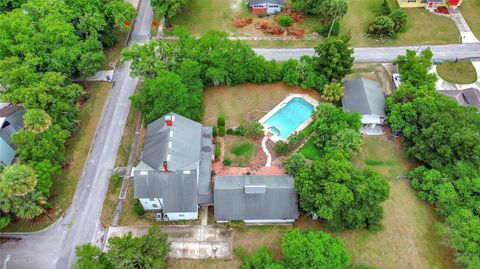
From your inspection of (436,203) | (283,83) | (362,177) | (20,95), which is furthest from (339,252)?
(20,95)

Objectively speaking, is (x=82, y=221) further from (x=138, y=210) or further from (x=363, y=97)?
(x=363, y=97)

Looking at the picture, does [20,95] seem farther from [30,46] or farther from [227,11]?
[227,11]

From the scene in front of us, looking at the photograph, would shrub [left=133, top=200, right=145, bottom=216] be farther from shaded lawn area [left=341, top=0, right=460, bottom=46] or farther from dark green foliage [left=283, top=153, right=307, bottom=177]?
shaded lawn area [left=341, top=0, right=460, bottom=46]

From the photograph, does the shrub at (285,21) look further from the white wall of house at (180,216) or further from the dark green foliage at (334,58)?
the white wall of house at (180,216)

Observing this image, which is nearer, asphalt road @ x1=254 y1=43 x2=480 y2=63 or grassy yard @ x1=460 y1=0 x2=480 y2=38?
asphalt road @ x1=254 y1=43 x2=480 y2=63

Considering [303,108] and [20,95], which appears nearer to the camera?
[20,95]

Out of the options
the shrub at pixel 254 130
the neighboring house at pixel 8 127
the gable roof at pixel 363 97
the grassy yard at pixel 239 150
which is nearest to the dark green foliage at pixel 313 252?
the grassy yard at pixel 239 150

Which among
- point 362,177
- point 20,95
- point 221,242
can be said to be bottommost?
point 221,242

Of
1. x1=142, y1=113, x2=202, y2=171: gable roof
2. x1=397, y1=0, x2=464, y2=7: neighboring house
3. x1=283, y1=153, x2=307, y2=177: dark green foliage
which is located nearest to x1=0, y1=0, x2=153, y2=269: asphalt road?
x1=142, y1=113, x2=202, y2=171: gable roof
